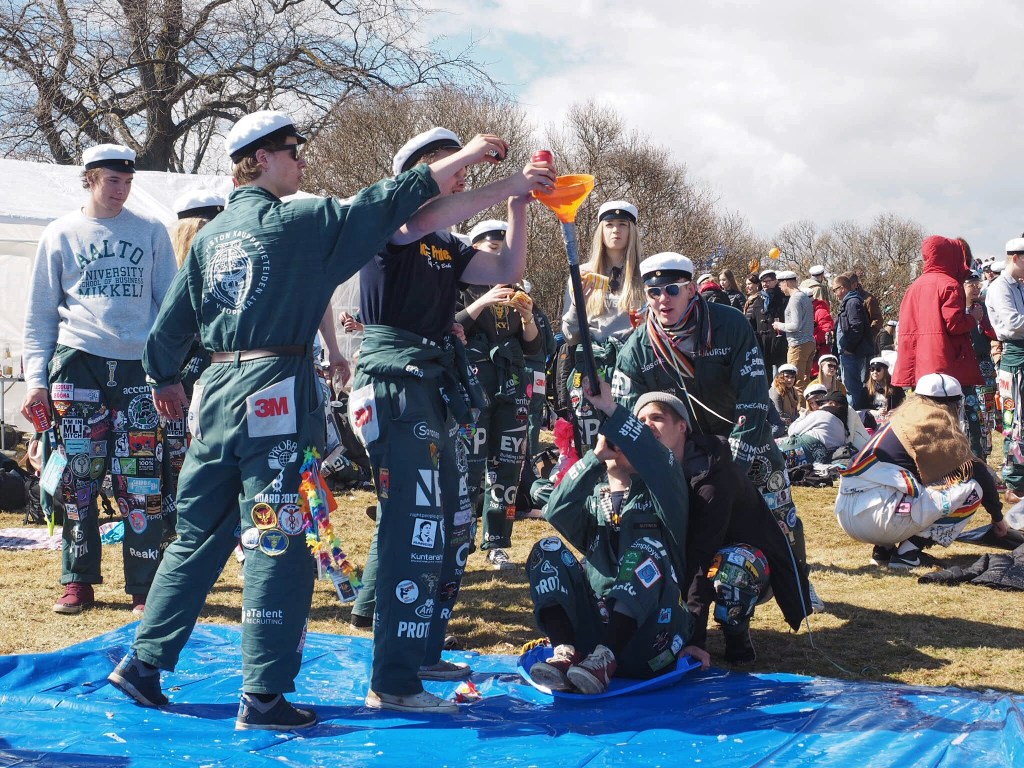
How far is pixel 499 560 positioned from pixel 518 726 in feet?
9.37

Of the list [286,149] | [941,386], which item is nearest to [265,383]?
[286,149]

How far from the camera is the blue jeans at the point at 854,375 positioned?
44.4 ft

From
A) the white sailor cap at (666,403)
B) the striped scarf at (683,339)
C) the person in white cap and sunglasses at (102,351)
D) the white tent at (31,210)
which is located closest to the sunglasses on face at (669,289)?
the striped scarf at (683,339)

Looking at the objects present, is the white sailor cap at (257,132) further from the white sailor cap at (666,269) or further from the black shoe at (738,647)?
the black shoe at (738,647)

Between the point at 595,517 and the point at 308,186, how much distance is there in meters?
20.6

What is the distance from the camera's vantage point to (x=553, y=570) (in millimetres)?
3977

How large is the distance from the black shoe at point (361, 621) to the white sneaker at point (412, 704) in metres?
1.29

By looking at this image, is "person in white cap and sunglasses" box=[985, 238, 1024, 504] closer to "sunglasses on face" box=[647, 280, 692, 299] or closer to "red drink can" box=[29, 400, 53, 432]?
"sunglasses on face" box=[647, 280, 692, 299]

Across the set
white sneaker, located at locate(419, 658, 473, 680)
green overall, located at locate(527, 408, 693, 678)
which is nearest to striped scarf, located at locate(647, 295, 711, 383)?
green overall, located at locate(527, 408, 693, 678)

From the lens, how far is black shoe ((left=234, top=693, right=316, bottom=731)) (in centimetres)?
334

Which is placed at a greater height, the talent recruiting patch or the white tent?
the white tent

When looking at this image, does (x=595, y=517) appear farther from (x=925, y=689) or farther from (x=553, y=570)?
(x=925, y=689)

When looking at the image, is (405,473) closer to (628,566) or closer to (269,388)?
(269,388)

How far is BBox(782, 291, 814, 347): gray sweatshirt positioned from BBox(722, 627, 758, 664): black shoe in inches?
420
